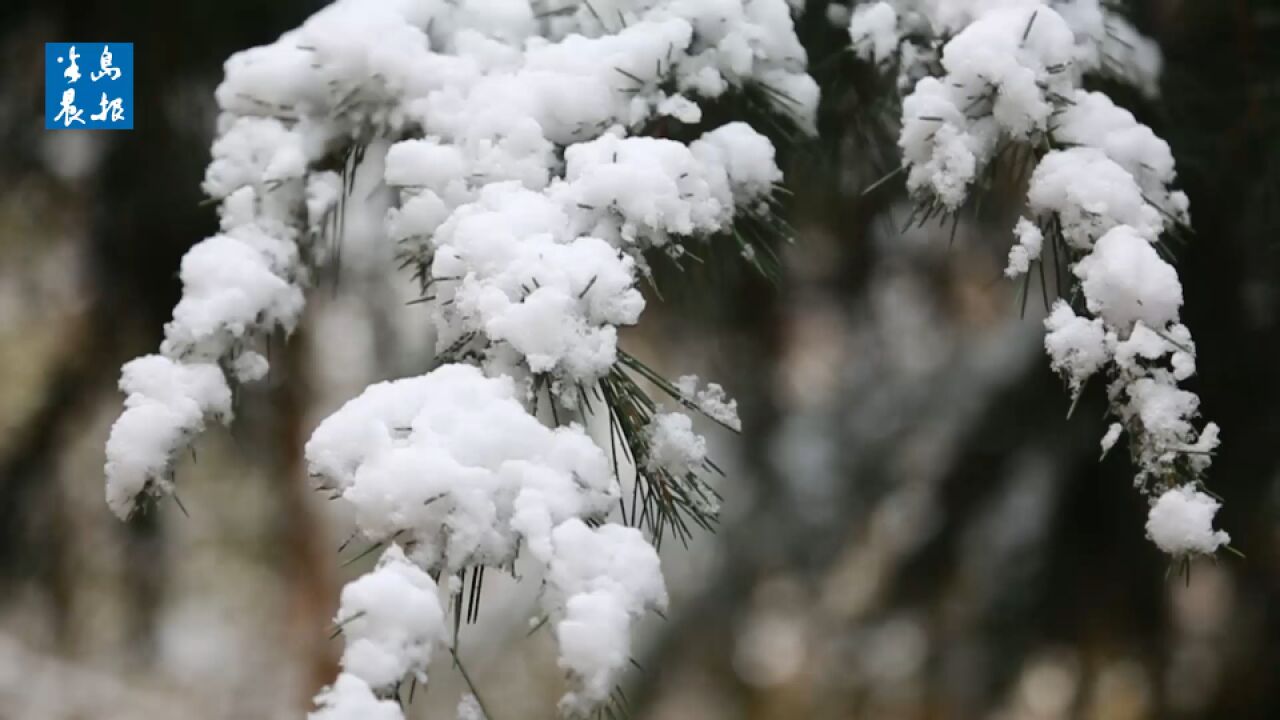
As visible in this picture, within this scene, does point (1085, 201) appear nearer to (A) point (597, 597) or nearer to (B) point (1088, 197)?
(B) point (1088, 197)

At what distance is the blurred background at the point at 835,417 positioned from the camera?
1.04 m

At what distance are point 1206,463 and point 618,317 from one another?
12.7 inches

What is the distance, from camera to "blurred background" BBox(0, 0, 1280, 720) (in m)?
1.04

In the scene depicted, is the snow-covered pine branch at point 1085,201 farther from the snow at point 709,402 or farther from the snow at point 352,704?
the snow at point 352,704

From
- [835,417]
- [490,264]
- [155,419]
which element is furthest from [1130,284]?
[835,417]

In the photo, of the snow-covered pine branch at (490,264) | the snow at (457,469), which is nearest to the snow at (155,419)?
the snow-covered pine branch at (490,264)

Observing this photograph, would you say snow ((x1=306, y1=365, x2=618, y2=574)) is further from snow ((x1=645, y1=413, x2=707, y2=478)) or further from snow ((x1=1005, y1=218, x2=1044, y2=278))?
snow ((x1=1005, y1=218, x2=1044, y2=278))

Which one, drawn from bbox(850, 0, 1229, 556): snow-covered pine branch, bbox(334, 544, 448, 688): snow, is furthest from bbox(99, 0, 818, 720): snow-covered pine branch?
bbox(850, 0, 1229, 556): snow-covered pine branch

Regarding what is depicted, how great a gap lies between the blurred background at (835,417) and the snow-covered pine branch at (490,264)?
226 mm

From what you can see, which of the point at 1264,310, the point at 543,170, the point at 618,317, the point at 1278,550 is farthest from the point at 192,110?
the point at 1278,550

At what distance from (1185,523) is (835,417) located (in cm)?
151

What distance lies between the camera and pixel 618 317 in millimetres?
524

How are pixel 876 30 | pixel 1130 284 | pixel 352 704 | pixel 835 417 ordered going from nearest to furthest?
pixel 352 704 → pixel 1130 284 → pixel 876 30 → pixel 835 417

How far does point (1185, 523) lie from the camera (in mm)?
499
